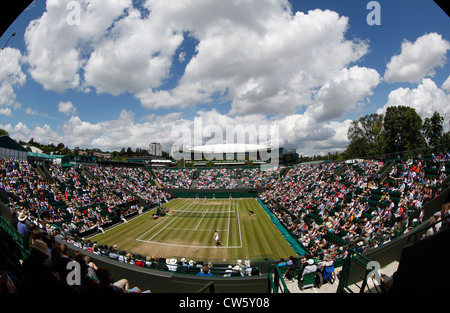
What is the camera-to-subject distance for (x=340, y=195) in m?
20.8

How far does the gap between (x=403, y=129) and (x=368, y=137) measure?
346 inches

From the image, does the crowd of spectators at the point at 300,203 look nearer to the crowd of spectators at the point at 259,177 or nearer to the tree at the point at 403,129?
the crowd of spectators at the point at 259,177

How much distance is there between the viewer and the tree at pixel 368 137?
4687 cm

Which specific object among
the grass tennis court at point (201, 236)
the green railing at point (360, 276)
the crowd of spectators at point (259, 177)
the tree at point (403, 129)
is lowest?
the grass tennis court at point (201, 236)

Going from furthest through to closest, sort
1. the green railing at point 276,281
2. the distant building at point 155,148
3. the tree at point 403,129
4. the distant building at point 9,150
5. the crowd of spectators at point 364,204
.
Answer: the distant building at point 155,148, the tree at point 403,129, the distant building at point 9,150, the crowd of spectators at point 364,204, the green railing at point 276,281

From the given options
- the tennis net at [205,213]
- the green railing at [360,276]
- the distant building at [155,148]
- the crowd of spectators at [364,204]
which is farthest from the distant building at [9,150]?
the distant building at [155,148]

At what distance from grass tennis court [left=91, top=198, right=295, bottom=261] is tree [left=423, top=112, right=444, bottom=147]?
137 feet

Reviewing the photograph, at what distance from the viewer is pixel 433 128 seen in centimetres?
4169

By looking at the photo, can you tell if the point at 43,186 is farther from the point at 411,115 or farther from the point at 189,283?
the point at 411,115

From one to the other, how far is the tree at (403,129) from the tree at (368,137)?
2.09 metres

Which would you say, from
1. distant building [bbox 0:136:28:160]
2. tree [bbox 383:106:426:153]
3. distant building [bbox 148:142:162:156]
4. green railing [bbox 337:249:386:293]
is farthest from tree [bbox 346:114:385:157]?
distant building [bbox 148:142:162:156]

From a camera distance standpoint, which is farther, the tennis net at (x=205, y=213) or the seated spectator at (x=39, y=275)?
the tennis net at (x=205, y=213)
